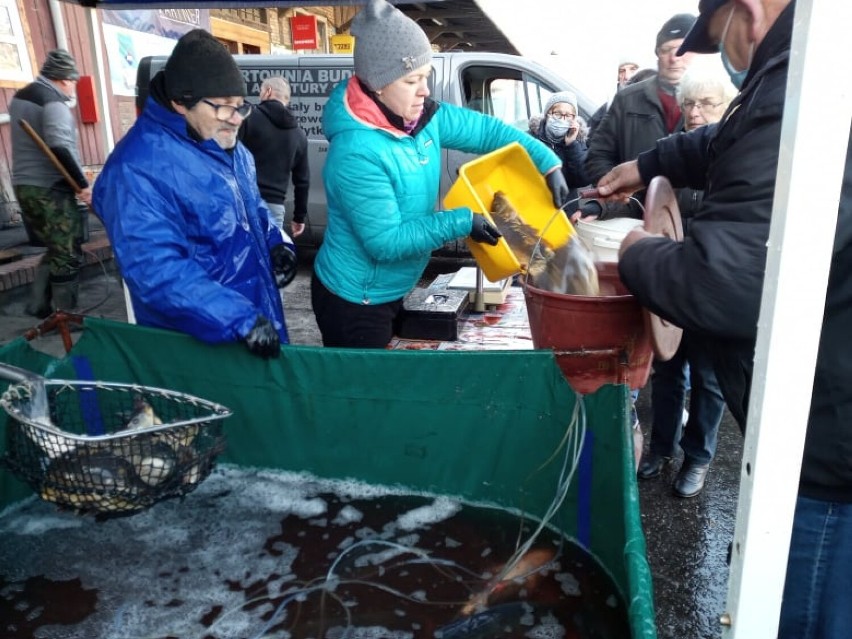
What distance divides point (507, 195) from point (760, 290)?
5.19 ft

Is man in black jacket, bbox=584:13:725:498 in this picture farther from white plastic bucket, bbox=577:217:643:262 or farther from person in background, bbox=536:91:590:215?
person in background, bbox=536:91:590:215

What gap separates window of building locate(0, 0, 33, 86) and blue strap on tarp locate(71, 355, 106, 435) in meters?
5.77

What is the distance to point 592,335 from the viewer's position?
1836mm

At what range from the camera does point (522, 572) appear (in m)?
1.90

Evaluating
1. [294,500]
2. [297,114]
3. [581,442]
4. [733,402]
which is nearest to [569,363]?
[581,442]

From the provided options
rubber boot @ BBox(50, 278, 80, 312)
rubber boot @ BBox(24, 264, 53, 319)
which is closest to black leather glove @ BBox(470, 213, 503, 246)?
rubber boot @ BBox(50, 278, 80, 312)

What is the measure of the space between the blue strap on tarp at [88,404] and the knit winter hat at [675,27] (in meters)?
2.90

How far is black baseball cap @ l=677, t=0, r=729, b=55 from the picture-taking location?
56.0 inches

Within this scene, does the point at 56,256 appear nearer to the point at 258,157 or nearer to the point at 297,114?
the point at 258,157

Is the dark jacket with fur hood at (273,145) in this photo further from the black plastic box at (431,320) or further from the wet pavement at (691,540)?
the wet pavement at (691,540)

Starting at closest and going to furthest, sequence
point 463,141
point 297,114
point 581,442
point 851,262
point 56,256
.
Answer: point 851,262
point 581,442
point 463,141
point 56,256
point 297,114

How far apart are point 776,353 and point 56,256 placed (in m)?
5.04

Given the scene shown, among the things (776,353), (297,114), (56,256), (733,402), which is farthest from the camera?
(297,114)

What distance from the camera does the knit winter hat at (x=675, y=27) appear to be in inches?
124
